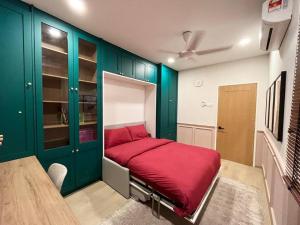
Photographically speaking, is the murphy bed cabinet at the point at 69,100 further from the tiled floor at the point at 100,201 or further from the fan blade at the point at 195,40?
the fan blade at the point at 195,40

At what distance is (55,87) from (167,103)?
111 inches

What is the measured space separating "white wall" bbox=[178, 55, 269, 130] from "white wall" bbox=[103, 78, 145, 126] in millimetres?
1387

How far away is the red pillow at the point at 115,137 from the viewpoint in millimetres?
2818

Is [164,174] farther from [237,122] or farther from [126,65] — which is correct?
[237,122]

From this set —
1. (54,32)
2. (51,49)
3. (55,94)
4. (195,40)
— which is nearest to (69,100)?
(55,94)

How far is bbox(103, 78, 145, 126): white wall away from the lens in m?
3.17

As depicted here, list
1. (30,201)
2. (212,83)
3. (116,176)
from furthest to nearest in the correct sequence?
(212,83) → (116,176) → (30,201)

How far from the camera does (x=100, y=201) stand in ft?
6.98

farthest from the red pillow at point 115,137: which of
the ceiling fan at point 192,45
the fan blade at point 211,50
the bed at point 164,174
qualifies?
the fan blade at point 211,50

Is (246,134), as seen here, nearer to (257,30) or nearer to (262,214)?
(262,214)

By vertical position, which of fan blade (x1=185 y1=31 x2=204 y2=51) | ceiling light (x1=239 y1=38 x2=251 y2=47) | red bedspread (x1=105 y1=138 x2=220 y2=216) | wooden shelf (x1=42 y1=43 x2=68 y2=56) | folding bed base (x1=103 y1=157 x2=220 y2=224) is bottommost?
folding bed base (x1=103 y1=157 x2=220 y2=224)

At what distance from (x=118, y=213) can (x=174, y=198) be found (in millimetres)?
824

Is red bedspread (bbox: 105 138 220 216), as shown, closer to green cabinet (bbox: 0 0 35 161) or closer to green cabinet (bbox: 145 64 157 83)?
green cabinet (bbox: 0 0 35 161)

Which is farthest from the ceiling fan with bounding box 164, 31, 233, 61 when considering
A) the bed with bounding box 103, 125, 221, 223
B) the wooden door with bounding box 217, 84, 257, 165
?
the bed with bounding box 103, 125, 221, 223
